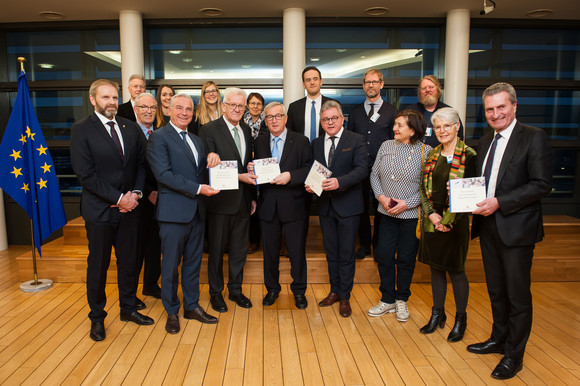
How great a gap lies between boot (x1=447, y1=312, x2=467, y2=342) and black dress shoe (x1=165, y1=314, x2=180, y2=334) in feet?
6.64

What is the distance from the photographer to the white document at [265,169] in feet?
10.7

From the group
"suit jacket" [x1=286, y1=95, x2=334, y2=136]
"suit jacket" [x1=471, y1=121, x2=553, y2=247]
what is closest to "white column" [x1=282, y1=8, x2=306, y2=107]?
"suit jacket" [x1=286, y1=95, x2=334, y2=136]

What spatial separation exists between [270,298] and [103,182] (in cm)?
169

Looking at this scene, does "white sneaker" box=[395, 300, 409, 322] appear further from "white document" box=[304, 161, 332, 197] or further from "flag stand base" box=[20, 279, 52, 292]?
"flag stand base" box=[20, 279, 52, 292]

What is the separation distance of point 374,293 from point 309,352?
134 cm

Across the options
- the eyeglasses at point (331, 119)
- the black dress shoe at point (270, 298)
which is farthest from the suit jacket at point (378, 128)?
the black dress shoe at point (270, 298)

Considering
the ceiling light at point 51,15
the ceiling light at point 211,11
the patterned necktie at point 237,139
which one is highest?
the ceiling light at point 211,11

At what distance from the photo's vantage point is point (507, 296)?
272cm

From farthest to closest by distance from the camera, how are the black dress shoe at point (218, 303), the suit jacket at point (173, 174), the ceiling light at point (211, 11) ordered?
the ceiling light at point (211, 11)
the black dress shoe at point (218, 303)
the suit jacket at point (173, 174)

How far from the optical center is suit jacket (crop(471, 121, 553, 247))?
7.80 feet

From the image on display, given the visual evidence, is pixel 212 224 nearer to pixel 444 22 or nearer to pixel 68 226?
pixel 68 226

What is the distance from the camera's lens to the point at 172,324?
3.17 metres

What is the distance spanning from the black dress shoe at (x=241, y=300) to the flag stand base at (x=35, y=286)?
1.95 metres

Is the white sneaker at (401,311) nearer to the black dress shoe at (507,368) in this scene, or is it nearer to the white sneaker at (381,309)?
the white sneaker at (381,309)
